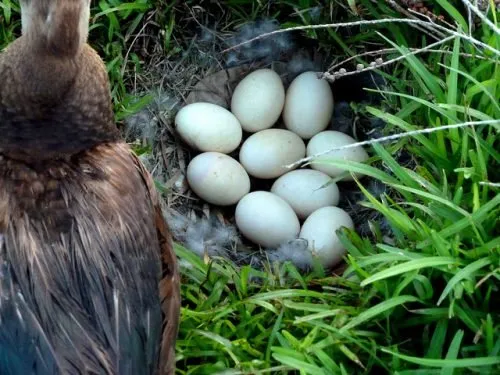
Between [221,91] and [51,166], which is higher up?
[51,166]

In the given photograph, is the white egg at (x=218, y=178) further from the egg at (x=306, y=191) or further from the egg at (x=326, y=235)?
the egg at (x=326, y=235)

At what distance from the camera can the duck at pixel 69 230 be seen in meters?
2.07

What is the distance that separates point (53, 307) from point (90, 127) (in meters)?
0.43

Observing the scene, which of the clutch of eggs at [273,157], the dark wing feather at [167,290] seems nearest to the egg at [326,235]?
the clutch of eggs at [273,157]

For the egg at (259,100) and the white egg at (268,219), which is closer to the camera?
the white egg at (268,219)

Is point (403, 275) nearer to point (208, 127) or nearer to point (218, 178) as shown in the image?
point (218, 178)

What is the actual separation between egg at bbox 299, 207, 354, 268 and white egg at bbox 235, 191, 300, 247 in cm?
4

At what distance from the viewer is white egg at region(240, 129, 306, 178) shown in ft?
9.21

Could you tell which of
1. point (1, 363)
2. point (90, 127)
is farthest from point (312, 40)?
point (1, 363)

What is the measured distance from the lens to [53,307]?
210 centimetres

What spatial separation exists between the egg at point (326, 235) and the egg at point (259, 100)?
0.33m

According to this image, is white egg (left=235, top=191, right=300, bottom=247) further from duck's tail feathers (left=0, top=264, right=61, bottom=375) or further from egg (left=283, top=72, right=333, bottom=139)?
duck's tail feathers (left=0, top=264, right=61, bottom=375)

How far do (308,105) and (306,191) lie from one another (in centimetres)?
24

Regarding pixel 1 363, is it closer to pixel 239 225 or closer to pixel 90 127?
pixel 90 127
